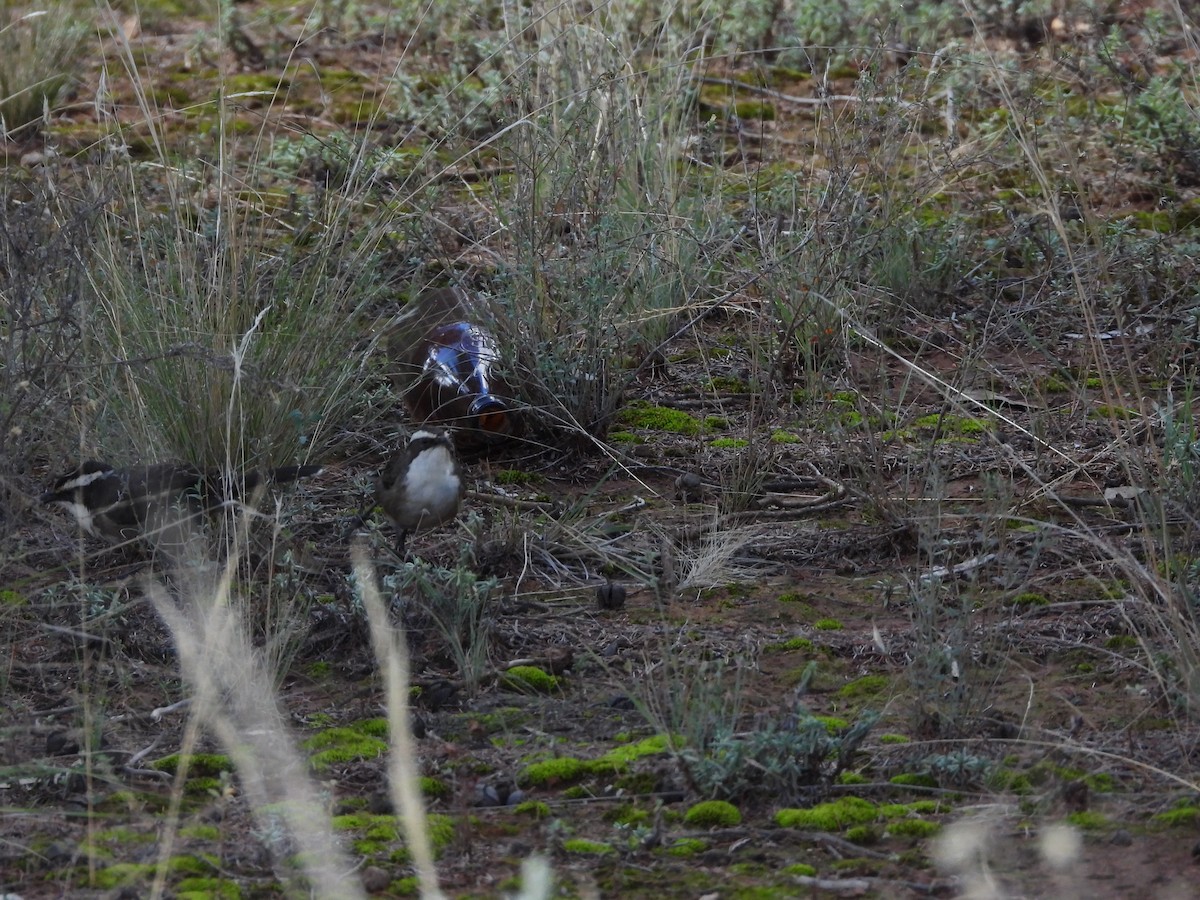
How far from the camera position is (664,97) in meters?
6.68

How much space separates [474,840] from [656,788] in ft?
1.48

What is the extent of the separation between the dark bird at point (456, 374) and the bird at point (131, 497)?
108 cm

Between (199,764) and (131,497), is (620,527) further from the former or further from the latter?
(199,764)

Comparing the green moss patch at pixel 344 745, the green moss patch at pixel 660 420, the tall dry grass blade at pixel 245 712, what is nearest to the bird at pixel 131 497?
the tall dry grass blade at pixel 245 712

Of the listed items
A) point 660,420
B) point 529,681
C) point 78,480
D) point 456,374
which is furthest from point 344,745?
point 660,420

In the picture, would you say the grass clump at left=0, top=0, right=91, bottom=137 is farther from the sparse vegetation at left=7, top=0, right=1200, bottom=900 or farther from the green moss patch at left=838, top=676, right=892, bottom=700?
the green moss patch at left=838, top=676, right=892, bottom=700

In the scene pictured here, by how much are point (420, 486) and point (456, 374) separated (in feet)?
3.75

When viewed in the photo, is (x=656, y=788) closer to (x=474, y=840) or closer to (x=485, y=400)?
(x=474, y=840)

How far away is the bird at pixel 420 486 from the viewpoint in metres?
4.73

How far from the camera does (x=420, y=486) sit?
4719mm

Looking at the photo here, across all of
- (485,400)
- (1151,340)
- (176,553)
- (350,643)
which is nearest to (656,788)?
(350,643)

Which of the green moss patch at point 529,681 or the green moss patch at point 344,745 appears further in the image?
the green moss patch at point 529,681

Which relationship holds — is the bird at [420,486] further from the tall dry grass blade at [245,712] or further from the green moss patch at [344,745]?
the green moss patch at [344,745]

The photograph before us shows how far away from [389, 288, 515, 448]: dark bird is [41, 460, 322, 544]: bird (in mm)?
1078
